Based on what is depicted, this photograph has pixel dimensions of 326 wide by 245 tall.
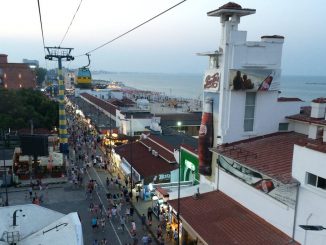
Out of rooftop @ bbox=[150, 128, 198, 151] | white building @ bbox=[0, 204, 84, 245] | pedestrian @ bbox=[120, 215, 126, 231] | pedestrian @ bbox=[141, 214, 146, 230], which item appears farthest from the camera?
rooftop @ bbox=[150, 128, 198, 151]

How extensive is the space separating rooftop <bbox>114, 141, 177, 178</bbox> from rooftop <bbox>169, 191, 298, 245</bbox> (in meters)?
7.58

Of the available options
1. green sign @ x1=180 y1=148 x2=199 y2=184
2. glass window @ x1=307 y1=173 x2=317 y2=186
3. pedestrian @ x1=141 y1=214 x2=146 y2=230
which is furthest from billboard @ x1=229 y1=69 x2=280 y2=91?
pedestrian @ x1=141 y1=214 x2=146 y2=230

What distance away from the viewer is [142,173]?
2731cm

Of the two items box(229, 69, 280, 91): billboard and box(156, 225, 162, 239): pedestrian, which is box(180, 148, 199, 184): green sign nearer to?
box(156, 225, 162, 239): pedestrian

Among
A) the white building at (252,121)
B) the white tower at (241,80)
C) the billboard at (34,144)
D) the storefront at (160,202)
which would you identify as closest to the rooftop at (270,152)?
the white building at (252,121)

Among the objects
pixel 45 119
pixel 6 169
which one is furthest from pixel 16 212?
pixel 45 119

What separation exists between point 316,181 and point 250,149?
596 cm

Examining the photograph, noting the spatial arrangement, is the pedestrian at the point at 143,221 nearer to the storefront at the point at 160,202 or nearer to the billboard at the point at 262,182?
the storefront at the point at 160,202

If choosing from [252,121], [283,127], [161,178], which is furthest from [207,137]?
[161,178]

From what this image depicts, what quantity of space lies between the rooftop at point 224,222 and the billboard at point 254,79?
247 inches

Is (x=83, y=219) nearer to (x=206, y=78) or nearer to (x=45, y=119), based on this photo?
(x=206, y=78)

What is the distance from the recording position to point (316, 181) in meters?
12.6

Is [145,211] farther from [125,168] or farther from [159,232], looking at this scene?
[125,168]

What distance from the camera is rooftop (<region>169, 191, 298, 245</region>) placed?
14203mm
